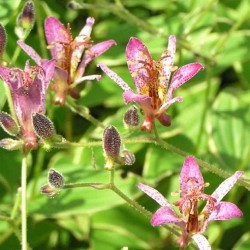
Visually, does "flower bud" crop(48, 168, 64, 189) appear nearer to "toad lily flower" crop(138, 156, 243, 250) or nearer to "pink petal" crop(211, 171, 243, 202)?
"toad lily flower" crop(138, 156, 243, 250)

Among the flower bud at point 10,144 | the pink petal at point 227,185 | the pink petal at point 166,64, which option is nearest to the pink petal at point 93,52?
the pink petal at point 166,64

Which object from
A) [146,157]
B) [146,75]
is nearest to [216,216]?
[146,75]

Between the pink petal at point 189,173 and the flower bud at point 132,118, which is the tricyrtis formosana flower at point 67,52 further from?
the pink petal at point 189,173

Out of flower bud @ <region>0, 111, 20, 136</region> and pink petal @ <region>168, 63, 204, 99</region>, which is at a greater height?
pink petal @ <region>168, 63, 204, 99</region>

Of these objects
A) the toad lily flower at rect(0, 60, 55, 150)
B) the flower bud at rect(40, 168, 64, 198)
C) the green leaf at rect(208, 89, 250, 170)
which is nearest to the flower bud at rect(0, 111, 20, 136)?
the toad lily flower at rect(0, 60, 55, 150)

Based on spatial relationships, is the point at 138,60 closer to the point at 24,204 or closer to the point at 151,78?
the point at 151,78

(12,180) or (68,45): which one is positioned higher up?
(68,45)

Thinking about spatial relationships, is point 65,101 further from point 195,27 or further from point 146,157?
point 195,27
